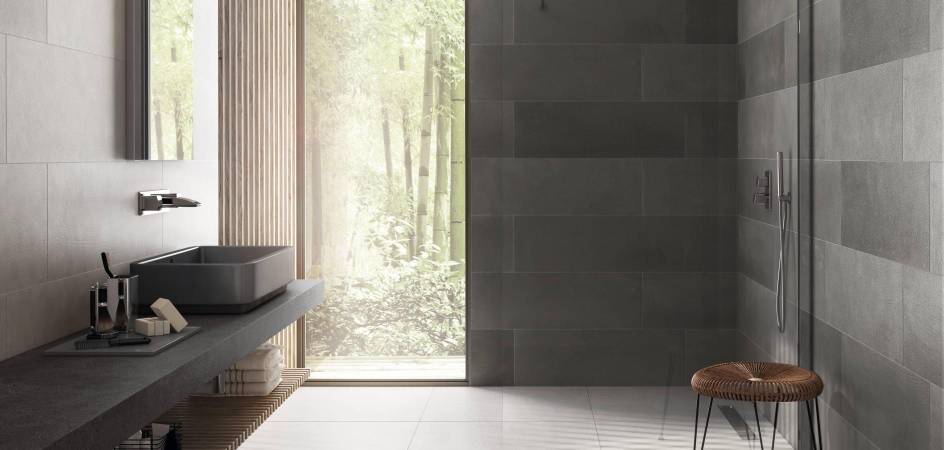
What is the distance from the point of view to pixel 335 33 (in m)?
4.75

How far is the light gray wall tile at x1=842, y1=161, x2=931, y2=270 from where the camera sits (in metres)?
2.77

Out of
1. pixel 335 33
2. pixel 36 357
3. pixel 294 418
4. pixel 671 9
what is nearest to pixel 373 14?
pixel 335 33

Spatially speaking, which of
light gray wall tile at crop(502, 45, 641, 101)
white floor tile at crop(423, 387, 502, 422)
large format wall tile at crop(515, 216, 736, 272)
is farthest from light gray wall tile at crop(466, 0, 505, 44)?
white floor tile at crop(423, 387, 502, 422)

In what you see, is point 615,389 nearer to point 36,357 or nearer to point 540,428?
point 540,428

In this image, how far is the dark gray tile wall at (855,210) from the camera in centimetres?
274

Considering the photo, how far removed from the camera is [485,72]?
408 cm

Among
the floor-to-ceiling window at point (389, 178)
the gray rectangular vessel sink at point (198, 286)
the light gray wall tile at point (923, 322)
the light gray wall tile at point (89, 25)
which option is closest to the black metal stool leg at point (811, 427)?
the light gray wall tile at point (923, 322)

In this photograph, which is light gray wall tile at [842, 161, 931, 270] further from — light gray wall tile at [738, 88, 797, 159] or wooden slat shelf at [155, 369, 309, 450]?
wooden slat shelf at [155, 369, 309, 450]

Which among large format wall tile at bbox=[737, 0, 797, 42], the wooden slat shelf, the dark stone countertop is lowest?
the wooden slat shelf

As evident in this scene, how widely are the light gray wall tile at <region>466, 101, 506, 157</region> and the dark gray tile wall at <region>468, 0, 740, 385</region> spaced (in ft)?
0.12

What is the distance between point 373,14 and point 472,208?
48.7 inches

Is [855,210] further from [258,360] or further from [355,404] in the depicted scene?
[355,404]

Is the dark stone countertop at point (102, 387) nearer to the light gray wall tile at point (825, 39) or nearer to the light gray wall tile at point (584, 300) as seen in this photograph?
the light gray wall tile at point (584, 300)

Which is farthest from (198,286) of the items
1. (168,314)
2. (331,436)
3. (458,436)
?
(458,436)
